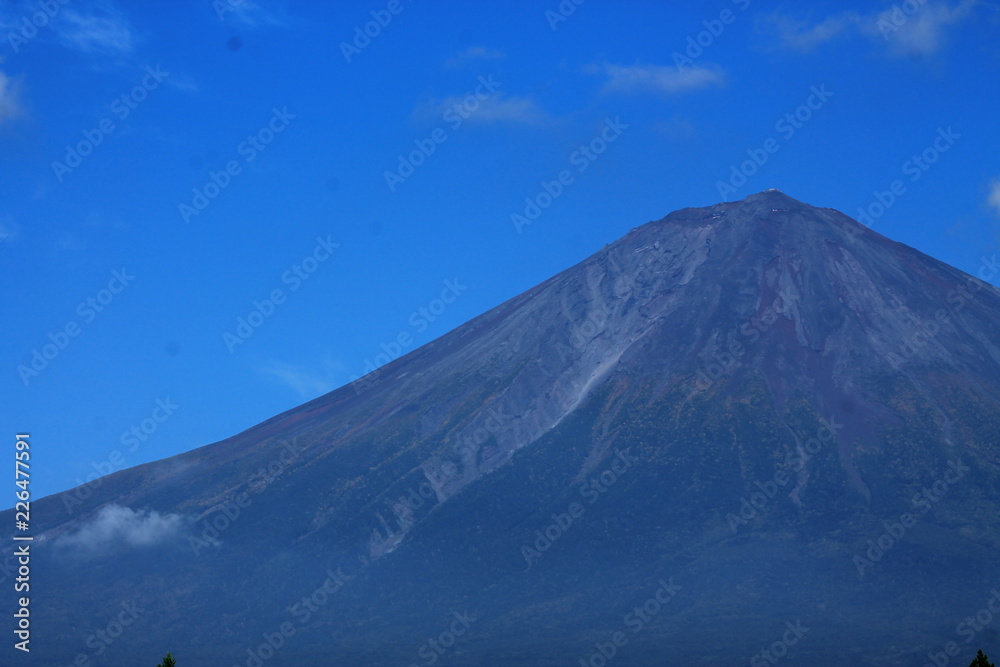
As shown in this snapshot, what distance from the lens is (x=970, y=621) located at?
290 ft

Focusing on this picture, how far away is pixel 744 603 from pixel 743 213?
212 ft

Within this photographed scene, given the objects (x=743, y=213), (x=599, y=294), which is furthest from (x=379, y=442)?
(x=743, y=213)

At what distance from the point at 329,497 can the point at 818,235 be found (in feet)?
216

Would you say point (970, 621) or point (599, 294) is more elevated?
point (599, 294)

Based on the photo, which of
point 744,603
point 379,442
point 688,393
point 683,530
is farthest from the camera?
point 379,442

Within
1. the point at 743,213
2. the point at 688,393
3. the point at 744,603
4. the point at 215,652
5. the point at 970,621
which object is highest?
the point at 743,213

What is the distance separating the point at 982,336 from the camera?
422 ft

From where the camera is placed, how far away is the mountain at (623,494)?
94.8 meters

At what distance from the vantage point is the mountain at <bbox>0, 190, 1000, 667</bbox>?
311ft

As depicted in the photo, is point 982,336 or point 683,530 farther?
point 982,336

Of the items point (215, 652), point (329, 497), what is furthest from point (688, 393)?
point (215, 652)

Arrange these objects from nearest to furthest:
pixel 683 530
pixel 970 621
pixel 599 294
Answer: pixel 970 621, pixel 683 530, pixel 599 294

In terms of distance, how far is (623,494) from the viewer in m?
112

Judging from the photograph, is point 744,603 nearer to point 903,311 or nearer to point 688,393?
point 688,393
